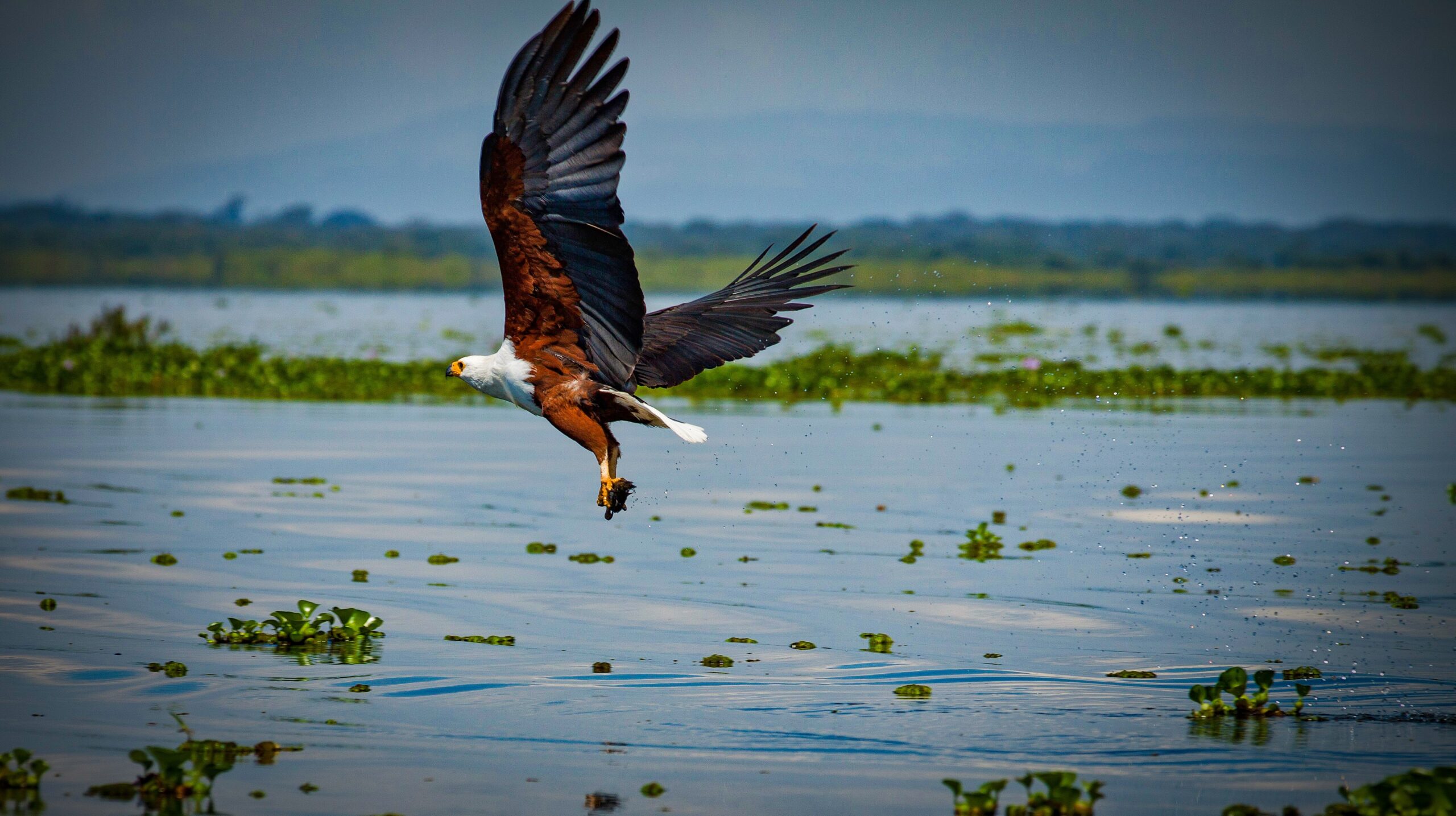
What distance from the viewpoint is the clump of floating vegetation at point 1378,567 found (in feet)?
31.1

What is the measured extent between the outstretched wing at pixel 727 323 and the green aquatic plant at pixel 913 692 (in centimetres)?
215

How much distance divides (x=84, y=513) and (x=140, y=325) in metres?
14.6

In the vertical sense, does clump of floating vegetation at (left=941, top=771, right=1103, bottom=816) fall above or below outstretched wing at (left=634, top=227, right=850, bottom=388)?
below

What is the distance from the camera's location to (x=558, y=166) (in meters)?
6.50

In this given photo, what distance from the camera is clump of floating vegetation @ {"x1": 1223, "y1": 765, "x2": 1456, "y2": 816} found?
15.6 feet

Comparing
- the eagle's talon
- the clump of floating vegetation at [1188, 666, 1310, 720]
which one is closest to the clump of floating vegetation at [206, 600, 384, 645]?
the eagle's talon

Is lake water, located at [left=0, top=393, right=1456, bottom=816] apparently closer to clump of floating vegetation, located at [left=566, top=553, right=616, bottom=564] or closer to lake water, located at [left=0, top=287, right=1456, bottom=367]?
clump of floating vegetation, located at [left=566, top=553, right=616, bottom=564]

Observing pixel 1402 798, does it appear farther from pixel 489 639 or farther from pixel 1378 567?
pixel 1378 567

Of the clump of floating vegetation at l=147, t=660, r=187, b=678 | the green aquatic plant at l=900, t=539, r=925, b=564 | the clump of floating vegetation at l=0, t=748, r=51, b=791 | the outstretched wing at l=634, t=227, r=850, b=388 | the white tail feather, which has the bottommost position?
the clump of floating vegetation at l=0, t=748, r=51, b=791

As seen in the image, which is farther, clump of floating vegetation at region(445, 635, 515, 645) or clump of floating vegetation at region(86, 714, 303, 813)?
clump of floating vegetation at region(445, 635, 515, 645)

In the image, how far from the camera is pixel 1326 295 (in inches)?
3344

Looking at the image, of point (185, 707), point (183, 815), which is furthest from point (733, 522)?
point (183, 815)

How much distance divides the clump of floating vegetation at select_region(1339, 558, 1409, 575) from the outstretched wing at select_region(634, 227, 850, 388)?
4024 millimetres

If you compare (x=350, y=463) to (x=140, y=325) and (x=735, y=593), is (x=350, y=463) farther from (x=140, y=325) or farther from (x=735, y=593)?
(x=140, y=325)
